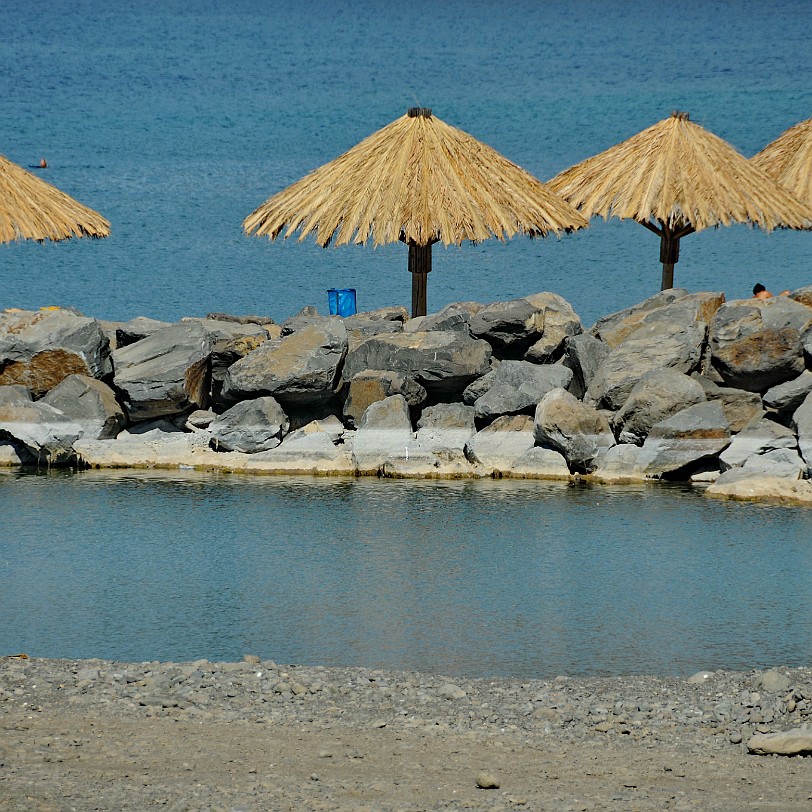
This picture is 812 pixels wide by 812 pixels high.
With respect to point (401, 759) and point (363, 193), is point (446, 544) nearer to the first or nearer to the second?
point (401, 759)

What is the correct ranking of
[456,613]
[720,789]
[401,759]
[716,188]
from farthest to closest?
1. [716,188]
2. [456,613]
3. [401,759]
4. [720,789]

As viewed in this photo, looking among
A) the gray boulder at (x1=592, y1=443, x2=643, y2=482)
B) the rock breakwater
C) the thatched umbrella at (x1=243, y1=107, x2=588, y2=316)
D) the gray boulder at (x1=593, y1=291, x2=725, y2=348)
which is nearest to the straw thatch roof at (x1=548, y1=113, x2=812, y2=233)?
the thatched umbrella at (x1=243, y1=107, x2=588, y2=316)

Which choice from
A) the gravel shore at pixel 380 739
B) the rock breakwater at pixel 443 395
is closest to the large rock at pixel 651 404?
the rock breakwater at pixel 443 395

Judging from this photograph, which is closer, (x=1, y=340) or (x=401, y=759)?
(x=401, y=759)

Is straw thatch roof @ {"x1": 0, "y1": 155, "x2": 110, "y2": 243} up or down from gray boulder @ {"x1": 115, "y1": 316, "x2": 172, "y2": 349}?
up

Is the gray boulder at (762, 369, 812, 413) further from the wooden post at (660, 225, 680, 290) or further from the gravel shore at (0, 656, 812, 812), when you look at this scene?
the gravel shore at (0, 656, 812, 812)

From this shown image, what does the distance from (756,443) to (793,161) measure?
7.30 m

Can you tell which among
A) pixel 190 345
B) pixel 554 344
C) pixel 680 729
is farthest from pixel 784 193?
pixel 680 729

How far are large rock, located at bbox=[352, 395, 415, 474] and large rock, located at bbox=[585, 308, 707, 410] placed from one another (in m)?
1.75

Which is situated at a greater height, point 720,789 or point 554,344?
point 554,344

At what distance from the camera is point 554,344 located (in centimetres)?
1223

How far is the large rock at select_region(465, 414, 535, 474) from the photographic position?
10.8m

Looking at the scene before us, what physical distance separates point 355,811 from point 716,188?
11641 millimetres

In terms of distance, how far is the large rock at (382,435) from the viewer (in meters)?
10.9
